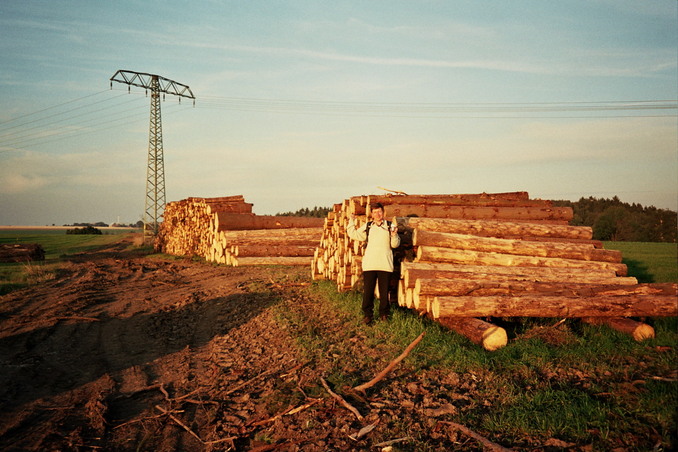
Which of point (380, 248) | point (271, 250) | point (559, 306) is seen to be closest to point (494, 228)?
point (559, 306)

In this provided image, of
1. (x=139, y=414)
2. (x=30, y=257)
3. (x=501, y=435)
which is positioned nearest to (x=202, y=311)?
(x=139, y=414)

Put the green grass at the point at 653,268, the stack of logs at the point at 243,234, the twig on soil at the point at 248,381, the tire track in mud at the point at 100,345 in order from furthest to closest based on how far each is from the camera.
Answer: the stack of logs at the point at 243,234 < the green grass at the point at 653,268 < the twig on soil at the point at 248,381 < the tire track in mud at the point at 100,345

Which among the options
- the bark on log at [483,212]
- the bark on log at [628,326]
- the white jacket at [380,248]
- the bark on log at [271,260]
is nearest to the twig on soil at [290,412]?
the white jacket at [380,248]

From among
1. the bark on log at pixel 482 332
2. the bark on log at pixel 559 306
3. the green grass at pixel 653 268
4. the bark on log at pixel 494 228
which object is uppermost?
the bark on log at pixel 494 228

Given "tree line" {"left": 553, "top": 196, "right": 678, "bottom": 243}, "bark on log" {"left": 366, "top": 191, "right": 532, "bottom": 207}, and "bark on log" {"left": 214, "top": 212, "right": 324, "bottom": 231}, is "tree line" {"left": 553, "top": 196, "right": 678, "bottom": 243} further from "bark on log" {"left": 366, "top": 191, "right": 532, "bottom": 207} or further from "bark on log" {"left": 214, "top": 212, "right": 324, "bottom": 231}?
"bark on log" {"left": 366, "top": 191, "right": 532, "bottom": 207}

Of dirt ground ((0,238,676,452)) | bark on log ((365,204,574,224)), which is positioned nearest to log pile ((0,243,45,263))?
dirt ground ((0,238,676,452))

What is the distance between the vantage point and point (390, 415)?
4.13 meters

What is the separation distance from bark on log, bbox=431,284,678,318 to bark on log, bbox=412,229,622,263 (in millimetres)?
1758

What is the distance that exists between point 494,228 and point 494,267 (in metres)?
1.30

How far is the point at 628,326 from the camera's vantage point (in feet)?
20.7

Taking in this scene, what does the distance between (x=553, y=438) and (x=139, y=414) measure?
4.28m

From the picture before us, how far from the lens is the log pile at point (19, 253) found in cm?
1944

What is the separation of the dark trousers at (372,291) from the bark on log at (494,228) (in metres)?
1.60

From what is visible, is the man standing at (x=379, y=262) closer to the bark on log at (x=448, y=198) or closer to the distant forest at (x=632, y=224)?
the bark on log at (x=448, y=198)
